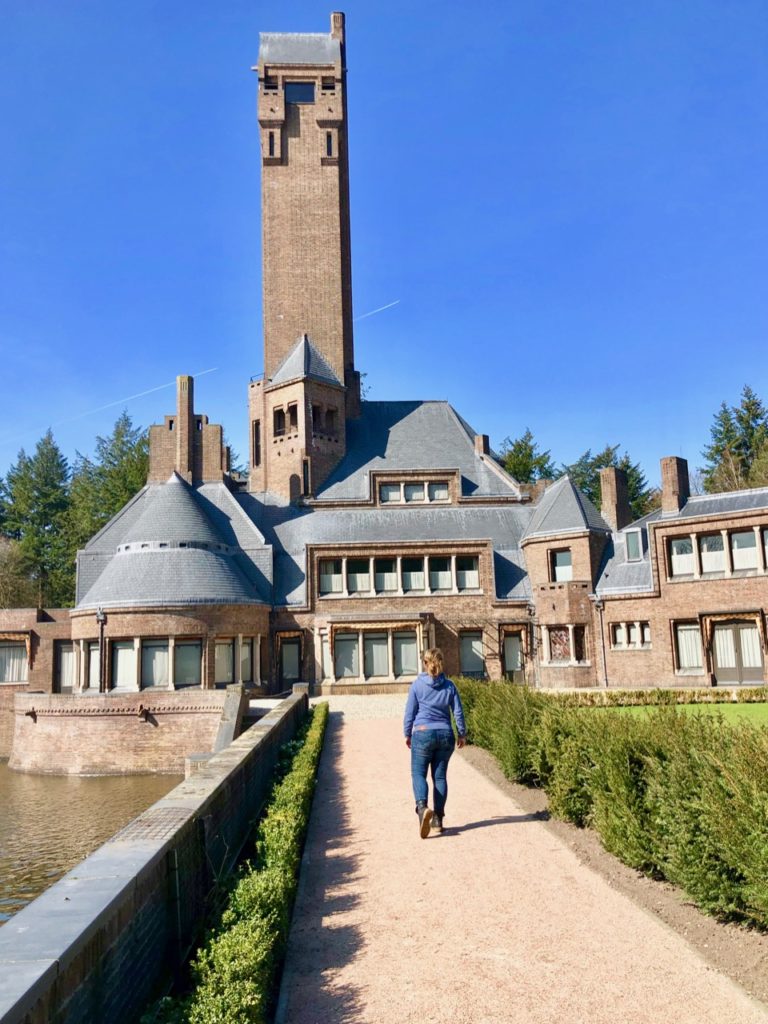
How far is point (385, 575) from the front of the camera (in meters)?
38.7

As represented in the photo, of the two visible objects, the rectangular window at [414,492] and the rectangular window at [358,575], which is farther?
the rectangular window at [414,492]

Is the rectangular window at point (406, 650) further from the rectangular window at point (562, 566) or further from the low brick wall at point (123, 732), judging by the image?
the low brick wall at point (123, 732)

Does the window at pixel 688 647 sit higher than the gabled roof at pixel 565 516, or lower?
lower

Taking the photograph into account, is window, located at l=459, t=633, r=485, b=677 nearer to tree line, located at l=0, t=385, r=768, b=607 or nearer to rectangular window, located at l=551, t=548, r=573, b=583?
rectangular window, located at l=551, t=548, r=573, b=583

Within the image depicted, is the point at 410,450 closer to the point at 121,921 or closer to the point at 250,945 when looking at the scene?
the point at 250,945

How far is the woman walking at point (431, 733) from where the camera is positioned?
33.3ft

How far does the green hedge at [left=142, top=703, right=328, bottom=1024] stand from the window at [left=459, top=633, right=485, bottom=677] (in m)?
28.6

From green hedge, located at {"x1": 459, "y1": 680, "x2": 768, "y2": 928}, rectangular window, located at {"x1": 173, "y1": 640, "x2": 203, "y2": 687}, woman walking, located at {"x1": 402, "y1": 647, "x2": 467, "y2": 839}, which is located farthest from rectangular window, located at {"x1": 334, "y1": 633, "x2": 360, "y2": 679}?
woman walking, located at {"x1": 402, "y1": 647, "x2": 467, "y2": 839}

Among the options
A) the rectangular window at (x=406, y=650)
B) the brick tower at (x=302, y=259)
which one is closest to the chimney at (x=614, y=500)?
the rectangular window at (x=406, y=650)

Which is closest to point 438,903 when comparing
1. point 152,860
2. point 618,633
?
point 152,860

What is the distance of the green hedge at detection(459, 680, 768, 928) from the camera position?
647 cm

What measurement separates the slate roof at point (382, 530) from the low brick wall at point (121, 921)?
99.3 ft

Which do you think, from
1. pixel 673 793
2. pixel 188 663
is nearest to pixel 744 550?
pixel 188 663

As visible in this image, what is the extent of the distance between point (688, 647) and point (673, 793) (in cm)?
2776
